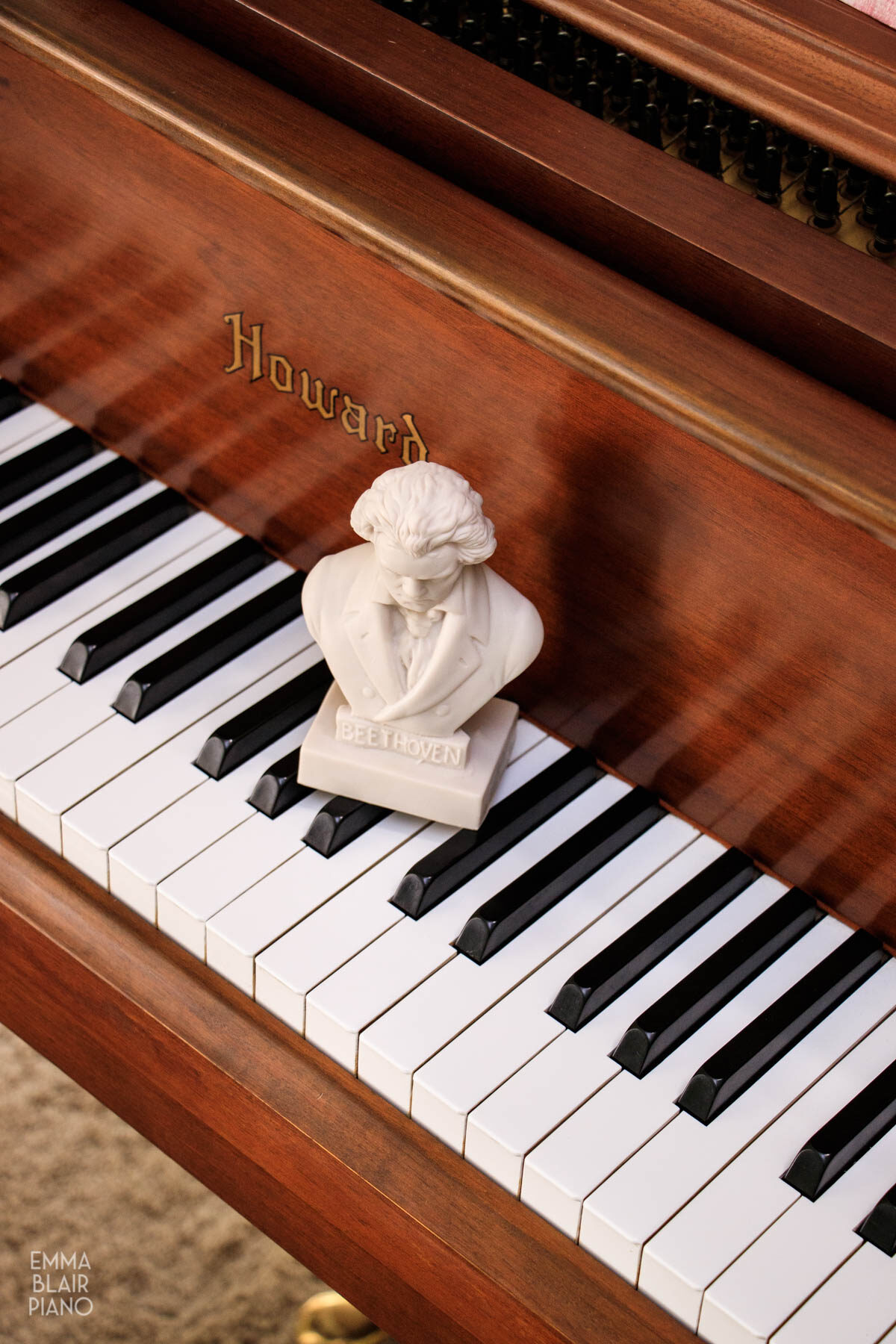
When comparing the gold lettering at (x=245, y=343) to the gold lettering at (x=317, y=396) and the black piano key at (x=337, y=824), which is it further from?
the black piano key at (x=337, y=824)

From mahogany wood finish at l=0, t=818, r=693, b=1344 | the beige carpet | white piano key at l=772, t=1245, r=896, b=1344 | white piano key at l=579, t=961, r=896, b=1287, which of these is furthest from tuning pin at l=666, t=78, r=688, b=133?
the beige carpet

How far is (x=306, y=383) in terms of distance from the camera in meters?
2.15

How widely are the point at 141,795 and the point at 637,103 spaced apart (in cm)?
107

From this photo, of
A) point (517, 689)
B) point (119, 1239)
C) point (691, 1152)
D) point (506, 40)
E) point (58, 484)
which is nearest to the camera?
point (691, 1152)

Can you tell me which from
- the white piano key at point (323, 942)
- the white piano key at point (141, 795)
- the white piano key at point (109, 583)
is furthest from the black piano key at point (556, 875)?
the white piano key at point (109, 583)

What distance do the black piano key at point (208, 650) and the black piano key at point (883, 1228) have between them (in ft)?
3.48

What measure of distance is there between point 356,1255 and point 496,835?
21.2 inches

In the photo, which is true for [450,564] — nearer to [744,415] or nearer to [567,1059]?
[744,415]

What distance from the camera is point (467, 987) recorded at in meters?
1.90

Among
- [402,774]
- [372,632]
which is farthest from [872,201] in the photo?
[402,774]

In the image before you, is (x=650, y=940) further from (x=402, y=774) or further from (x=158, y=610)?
(x=158, y=610)

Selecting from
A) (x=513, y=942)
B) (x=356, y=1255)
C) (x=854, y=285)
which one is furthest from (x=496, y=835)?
(x=854, y=285)

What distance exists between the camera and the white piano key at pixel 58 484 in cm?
241

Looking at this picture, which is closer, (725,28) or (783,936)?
(725,28)
